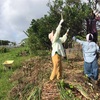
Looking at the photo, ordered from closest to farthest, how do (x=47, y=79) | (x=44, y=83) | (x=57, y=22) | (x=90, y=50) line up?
1. (x=44, y=83)
2. (x=90, y=50)
3. (x=47, y=79)
4. (x=57, y=22)

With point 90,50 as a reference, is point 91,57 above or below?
below

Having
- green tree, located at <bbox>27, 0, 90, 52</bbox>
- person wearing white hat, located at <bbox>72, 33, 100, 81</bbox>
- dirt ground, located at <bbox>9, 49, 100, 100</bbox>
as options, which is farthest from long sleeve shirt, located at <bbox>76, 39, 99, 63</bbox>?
green tree, located at <bbox>27, 0, 90, 52</bbox>

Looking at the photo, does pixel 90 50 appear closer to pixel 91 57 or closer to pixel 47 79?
pixel 91 57

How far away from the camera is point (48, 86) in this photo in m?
9.66

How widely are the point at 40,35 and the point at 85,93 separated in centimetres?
806

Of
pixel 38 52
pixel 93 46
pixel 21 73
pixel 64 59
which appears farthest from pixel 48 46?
pixel 93 46

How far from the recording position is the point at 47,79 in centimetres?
1047

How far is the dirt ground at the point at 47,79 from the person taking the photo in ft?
30.8

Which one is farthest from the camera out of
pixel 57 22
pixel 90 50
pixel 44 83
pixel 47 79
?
pixel 57 22

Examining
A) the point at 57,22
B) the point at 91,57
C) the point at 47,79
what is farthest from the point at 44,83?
the point at 57,22

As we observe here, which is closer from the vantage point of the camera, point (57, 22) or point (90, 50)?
point (90, 50)

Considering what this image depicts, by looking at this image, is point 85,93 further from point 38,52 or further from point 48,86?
point 38,52

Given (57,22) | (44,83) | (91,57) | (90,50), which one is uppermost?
(57,22)

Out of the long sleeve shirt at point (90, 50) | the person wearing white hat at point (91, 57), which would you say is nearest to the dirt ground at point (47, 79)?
the person wearing white hat at point (91, 57)
